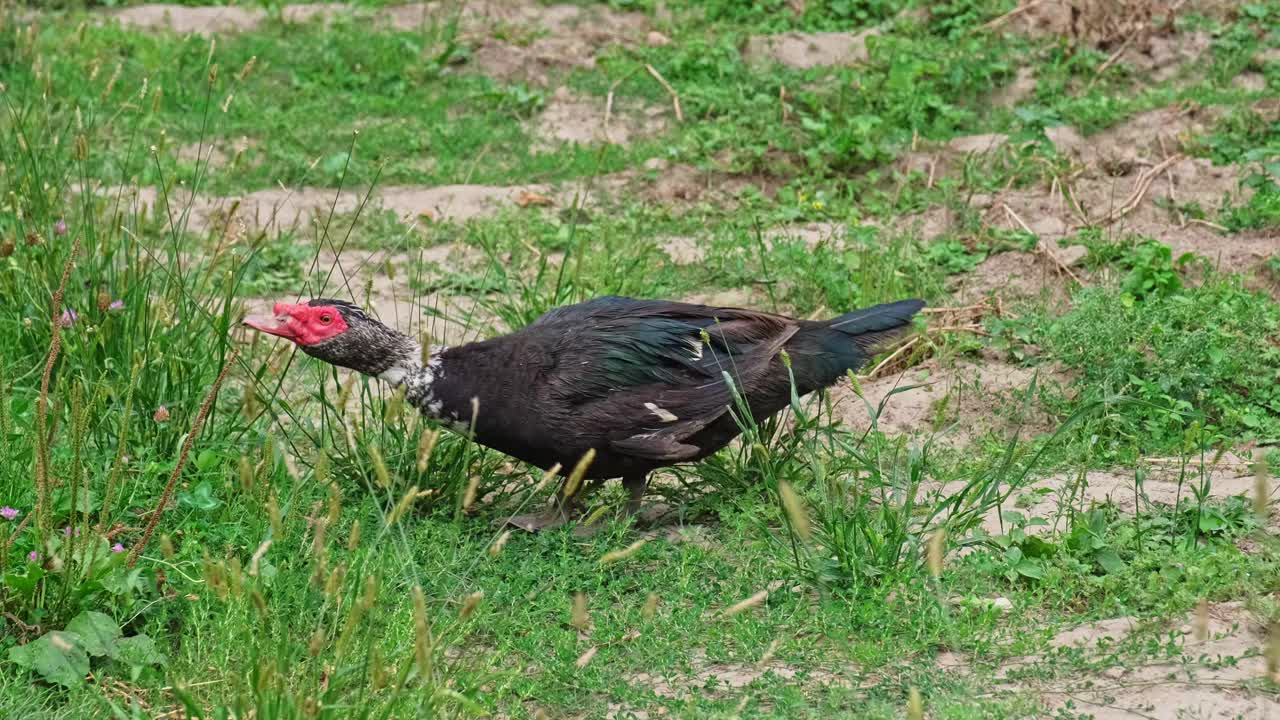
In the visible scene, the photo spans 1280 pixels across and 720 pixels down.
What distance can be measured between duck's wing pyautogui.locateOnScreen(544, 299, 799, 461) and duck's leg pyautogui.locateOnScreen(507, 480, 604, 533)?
13.7 inches

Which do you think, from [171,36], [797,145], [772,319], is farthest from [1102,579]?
[171,36]

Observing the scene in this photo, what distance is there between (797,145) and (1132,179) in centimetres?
175

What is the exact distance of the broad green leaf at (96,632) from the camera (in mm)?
3824

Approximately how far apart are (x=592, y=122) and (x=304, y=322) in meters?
4.06

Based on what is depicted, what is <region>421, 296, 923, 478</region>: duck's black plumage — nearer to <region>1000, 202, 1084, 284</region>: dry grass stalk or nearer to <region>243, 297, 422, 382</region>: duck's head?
<region>243, 297, 422, 382</region>: duck's head

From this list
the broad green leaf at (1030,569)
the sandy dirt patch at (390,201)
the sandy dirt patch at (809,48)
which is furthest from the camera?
the sandy dirt patch at (809,48)

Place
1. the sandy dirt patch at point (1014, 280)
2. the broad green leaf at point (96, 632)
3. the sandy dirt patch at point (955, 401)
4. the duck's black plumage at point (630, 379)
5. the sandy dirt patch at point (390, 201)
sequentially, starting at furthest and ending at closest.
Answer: the sandy dirt patch at point (390, 201)
the sandy dirt patch at point (1014, 280)
the sandy dirt patch at point (955, 401)
the duck's black plumage at point (630, 379)
the broad green leaf at point (96, 632)

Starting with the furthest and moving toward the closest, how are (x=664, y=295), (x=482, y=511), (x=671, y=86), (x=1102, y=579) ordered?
(x=671, y=86)
(x=664, y=295)
(x=482, y=511)
(x=1102, y=579)

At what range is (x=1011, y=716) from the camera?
11.7 feet

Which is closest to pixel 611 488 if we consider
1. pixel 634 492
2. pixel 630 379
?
pixel 634 492

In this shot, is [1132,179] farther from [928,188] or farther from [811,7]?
[811,7]

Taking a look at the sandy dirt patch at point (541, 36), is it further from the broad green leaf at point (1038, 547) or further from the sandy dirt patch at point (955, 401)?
the broad green leaf at point (1038, 547)

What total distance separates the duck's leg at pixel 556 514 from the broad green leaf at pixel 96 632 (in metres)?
1.34

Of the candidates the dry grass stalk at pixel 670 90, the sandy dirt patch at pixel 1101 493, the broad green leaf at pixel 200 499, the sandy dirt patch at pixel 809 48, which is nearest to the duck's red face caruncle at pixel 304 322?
the broad green leaf at pixel 200 499
